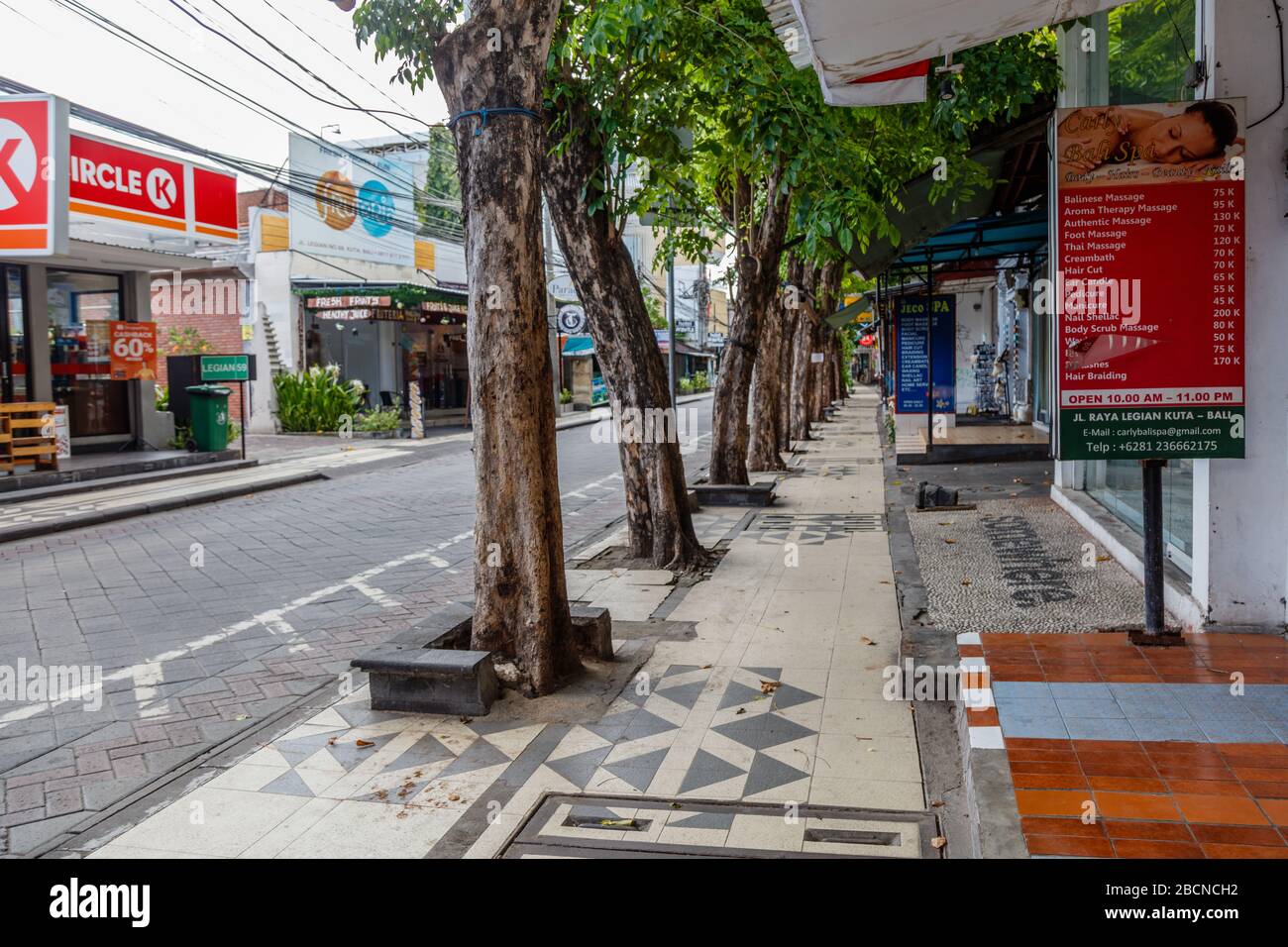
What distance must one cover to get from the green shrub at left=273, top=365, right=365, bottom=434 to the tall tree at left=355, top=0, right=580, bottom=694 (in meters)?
20.9

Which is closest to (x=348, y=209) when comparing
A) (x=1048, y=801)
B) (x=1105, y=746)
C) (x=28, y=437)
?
(x=28, y=437)

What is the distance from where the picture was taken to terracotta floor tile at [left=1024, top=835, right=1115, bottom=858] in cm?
338

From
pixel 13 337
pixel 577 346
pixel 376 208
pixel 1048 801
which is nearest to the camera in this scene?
pixel 1048 801

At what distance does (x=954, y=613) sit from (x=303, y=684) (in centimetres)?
421

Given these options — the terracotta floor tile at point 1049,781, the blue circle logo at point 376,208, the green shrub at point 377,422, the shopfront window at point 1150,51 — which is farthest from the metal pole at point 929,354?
the blue circle logo at point 376,208

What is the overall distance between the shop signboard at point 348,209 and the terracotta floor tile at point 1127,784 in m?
24.8

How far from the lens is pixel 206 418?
18625 millimetres

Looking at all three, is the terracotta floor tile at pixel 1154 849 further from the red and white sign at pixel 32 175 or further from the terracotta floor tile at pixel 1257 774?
the red and white sign at pixel 32 175

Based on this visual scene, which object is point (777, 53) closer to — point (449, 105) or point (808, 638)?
point (449, 105)

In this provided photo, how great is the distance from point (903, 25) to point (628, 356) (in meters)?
4.72

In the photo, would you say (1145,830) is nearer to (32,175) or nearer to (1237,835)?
(1237,835)

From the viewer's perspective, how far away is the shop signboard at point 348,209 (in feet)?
90.9

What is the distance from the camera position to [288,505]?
14219 mm

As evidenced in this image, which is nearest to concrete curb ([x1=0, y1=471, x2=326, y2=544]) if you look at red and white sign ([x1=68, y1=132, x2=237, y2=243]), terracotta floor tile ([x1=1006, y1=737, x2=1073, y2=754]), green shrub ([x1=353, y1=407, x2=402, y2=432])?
red and white sign ([x1=68, y1=132, x2=237, y2=243])
